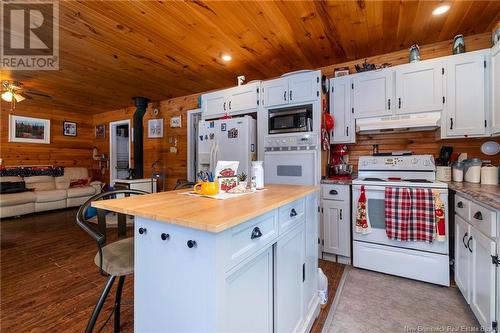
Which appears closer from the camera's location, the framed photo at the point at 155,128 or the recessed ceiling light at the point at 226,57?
the recessed ceiling light at the point at 226,57

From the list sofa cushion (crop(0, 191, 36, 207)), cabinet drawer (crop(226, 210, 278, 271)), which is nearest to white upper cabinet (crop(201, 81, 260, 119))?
cabinet drawer (crop(226, 210, 278, 271))

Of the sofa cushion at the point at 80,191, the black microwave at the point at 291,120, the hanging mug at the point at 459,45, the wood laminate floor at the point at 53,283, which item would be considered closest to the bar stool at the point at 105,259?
the wood laminate floor at the point at 53,283

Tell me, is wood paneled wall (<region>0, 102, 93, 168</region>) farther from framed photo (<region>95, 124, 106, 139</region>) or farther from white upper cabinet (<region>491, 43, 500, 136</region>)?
white upper cabinet (<region>491, 43, 500, 136</region>)

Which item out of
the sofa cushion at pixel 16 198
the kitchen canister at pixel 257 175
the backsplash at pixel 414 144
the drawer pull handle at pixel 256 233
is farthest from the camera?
the sofa cushion at pixel 16 198

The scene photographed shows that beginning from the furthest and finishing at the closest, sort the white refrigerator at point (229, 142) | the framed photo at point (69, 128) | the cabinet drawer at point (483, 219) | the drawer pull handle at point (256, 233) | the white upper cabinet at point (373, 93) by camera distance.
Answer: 1. the framed photo at point (69, 128)
2. the white refrigerator at point (229, 142)
3. the white upper cabinet at point (373, 93)
4. the cabinet drawer at point (483, 219)
5. the drawer pull handle at point (256, 233)

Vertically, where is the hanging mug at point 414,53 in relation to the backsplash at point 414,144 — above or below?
above

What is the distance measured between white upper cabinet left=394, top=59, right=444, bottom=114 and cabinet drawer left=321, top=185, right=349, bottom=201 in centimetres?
105

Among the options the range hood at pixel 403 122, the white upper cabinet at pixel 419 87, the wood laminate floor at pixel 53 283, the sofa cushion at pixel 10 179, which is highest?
the white upper cabinet at pixel 419 87

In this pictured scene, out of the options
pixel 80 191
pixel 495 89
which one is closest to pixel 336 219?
pixel 495 89

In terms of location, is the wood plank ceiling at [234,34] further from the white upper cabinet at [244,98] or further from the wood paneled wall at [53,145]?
the wood paneled wall at [53,145]

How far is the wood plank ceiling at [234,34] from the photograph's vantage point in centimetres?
208

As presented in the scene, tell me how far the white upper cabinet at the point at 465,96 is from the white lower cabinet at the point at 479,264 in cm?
83

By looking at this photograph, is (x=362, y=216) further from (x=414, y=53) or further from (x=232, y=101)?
(x=232, y=101)

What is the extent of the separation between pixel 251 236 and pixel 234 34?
230 cm
